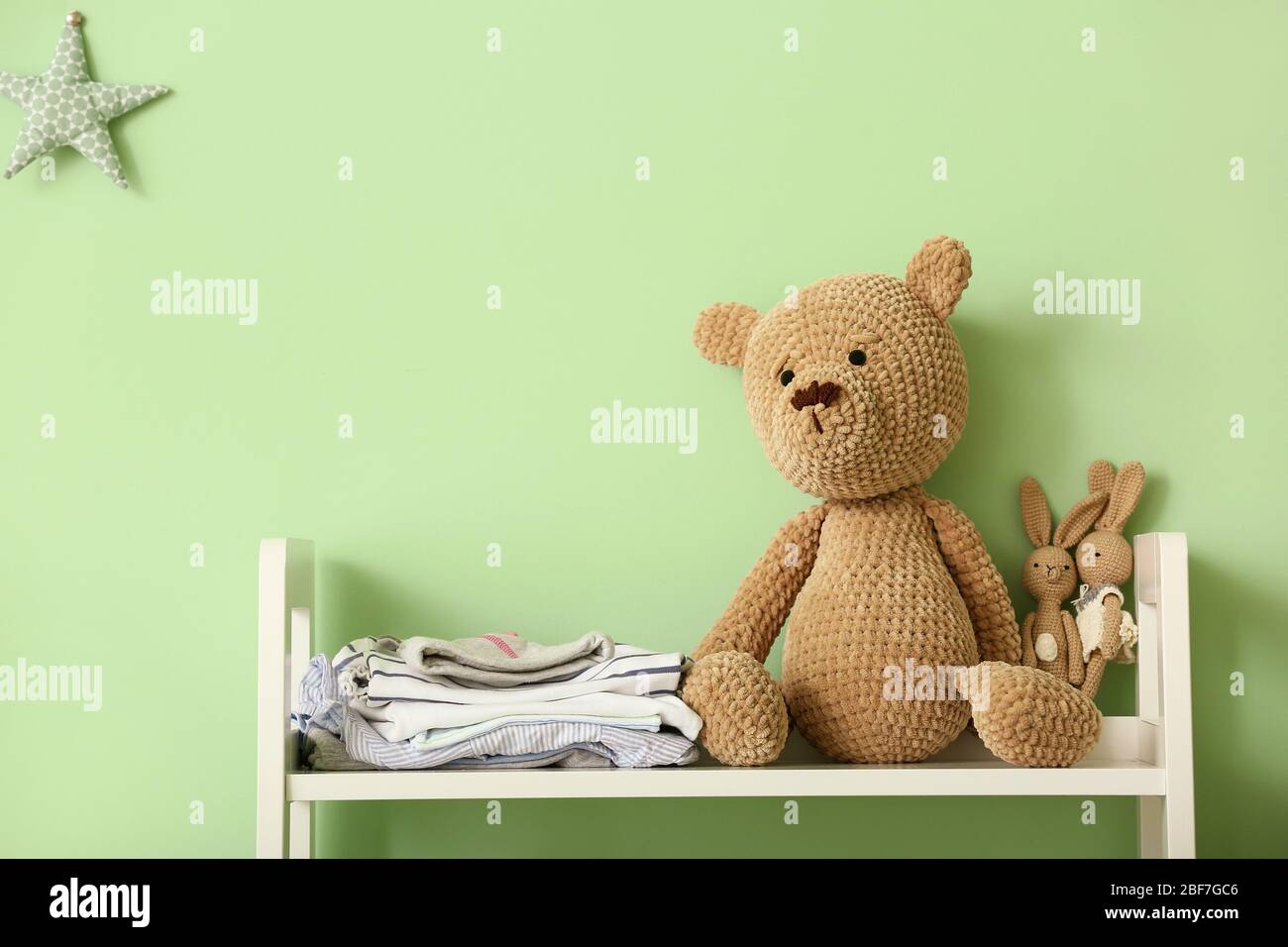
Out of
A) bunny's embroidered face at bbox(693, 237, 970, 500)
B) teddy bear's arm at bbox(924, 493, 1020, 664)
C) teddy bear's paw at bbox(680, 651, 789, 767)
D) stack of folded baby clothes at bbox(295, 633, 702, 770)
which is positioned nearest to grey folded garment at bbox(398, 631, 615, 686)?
stack of folded baby clothes at bbox(295, 633, 702, 770)

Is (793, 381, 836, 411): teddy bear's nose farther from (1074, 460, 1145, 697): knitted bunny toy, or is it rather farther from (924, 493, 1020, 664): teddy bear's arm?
(1074, 460, 1145, 697): knitted bunny toy

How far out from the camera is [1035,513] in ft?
3.96

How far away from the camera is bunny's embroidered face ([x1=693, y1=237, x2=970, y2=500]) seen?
1049 millimetres

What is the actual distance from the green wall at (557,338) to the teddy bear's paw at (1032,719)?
254 millimetres

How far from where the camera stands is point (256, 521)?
1.25 metres

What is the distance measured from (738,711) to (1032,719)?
0.83 ft

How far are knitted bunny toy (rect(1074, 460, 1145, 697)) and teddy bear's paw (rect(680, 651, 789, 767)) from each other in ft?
1.25

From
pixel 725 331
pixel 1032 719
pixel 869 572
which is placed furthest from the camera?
pixel 725 331

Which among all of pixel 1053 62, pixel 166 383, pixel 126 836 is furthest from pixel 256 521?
pixel 1053 62

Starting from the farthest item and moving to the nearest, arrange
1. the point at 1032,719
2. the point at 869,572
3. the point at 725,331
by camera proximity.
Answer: the point at 725,331, the point at 869,572, the point at 1032,719

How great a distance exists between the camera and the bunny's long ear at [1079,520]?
1.20 m

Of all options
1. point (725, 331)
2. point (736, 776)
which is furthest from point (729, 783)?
point (725, 331)

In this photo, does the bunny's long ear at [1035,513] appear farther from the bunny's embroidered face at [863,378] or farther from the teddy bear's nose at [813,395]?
the teddy bear's nose at [813,395]

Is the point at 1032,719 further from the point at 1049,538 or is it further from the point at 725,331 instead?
the point at 725,331
